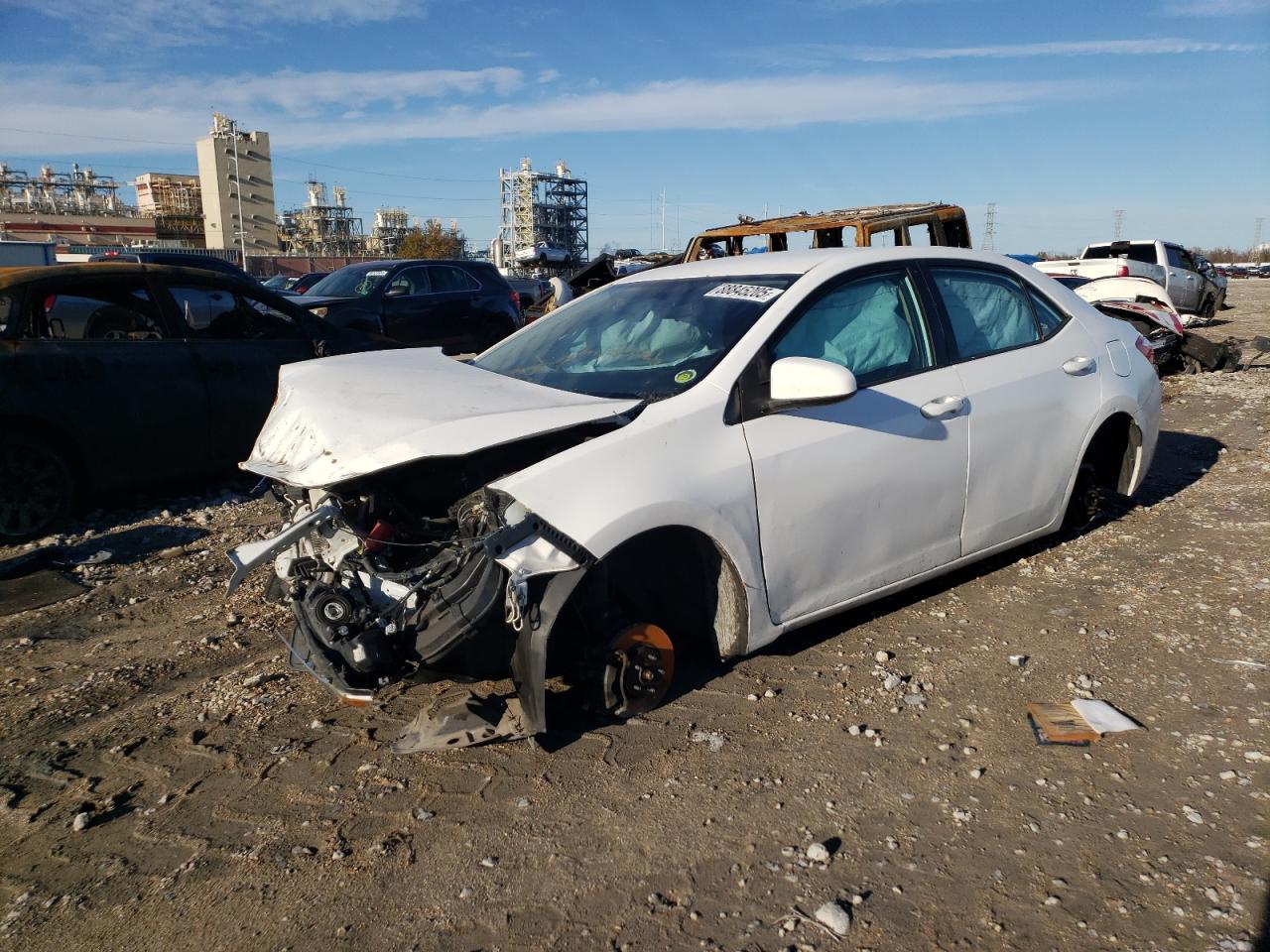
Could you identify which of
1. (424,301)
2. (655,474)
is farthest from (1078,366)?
(424,301)

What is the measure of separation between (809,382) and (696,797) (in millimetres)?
1483

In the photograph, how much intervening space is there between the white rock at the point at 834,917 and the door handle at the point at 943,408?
218 centimetres

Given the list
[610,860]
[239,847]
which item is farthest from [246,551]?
[610,860]

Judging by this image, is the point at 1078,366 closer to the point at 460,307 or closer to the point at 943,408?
the point at 943,408

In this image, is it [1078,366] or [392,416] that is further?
[1078,366]

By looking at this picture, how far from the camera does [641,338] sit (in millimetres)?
4031

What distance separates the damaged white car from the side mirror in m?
0.01

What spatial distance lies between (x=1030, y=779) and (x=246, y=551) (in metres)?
2.83

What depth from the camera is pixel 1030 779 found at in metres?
3.03

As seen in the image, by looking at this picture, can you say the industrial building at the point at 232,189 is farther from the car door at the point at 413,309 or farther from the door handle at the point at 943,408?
the door handle at the point at 943,408

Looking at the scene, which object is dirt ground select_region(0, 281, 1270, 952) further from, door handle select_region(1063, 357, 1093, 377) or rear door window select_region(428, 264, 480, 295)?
rear door window select_region(428, 264, 480, 295)

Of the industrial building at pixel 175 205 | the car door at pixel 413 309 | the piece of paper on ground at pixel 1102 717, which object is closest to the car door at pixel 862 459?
the piece of paper on ground at pixel 1102 717

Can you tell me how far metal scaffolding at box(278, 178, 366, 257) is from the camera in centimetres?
9688

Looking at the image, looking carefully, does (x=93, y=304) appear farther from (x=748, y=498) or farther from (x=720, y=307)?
(x=748, y=498)
